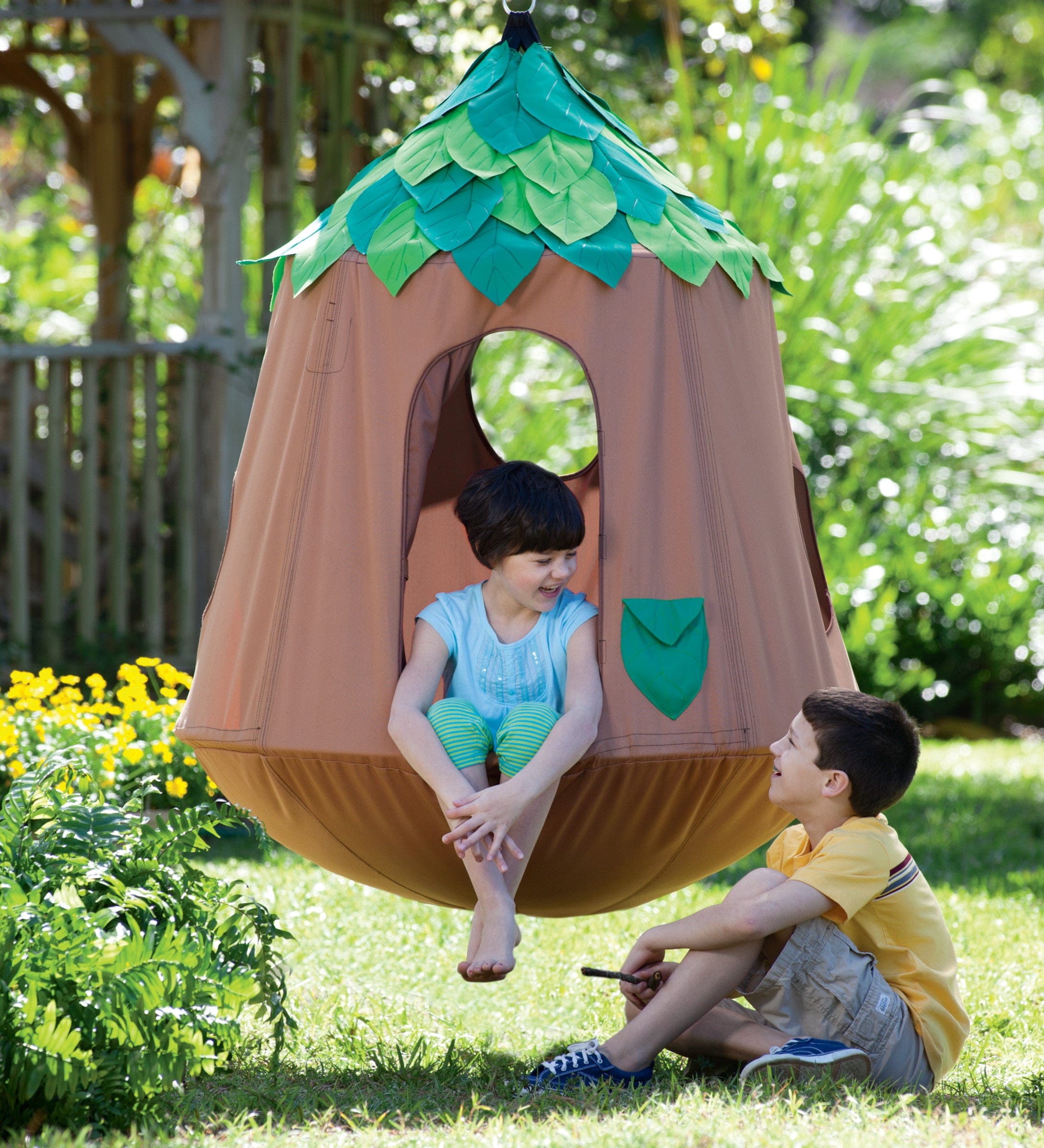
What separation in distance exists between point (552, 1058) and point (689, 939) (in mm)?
419

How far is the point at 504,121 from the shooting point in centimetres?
303

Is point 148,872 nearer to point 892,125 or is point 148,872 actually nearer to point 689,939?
point 689,939

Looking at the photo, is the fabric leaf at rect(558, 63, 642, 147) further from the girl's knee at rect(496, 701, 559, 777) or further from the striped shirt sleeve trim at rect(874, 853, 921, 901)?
the striped shirt sleeve trim at rect(874, 853, 921, 901)

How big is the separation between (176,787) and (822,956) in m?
1.90

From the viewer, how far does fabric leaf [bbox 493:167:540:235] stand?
2863 mm

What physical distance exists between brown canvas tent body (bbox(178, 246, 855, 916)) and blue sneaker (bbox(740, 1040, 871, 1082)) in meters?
0.52

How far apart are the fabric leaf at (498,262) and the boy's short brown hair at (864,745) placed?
3.35 feet

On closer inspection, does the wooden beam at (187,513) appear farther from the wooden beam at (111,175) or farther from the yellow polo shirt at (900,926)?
the yellow polo shirt at (900,926)

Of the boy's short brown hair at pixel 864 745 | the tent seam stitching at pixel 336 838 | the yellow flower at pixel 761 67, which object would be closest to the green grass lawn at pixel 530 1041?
the tent seam stitching at pixel 336 838

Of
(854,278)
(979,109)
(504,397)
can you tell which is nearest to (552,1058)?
(504,397)

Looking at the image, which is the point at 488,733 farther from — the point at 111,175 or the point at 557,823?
the point at 111,175

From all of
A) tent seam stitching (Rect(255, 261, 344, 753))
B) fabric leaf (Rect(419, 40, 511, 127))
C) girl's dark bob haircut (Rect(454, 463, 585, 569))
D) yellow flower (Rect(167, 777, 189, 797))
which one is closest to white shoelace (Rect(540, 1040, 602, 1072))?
tent seam stitching (Rect(255, 261, 344, 753))

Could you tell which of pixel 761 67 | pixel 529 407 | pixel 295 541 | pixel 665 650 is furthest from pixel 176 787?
pixel 761 67

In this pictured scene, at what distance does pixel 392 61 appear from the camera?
7.22 metres
